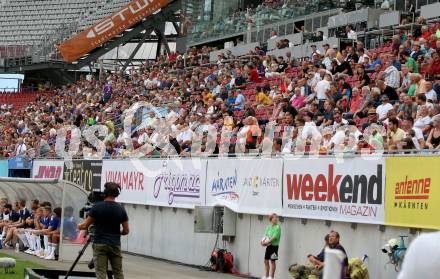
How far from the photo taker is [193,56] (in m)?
35.6

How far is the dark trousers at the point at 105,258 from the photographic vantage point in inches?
419

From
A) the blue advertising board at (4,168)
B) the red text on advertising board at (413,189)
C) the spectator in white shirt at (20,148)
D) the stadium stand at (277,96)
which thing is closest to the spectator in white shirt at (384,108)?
the stadium stand at (277,96)

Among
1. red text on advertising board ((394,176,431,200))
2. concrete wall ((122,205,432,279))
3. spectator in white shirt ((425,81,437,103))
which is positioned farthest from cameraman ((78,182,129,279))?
spectator in white shirt ((425,81,437,103))

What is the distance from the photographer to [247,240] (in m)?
19.4

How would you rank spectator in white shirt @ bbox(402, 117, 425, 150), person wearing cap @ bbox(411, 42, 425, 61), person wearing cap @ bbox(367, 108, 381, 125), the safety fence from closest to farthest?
the safety fence → spectator in white shirt @ bbox(402, 117, 425, 150) → person wearing cap @ bbox(367, 108, 381, 125) → person wearing cap @ bbox(411, 42, 425, 61)

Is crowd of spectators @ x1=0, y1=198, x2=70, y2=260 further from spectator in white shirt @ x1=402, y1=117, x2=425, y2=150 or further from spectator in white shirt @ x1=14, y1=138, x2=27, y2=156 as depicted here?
spectator in white shirt @ x1=402, y1=117, x2=425, y2=150

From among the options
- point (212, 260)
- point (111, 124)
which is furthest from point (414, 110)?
point (111, 124)

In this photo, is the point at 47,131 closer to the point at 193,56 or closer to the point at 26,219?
the point at 193,56

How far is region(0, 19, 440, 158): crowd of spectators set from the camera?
52.2 ft

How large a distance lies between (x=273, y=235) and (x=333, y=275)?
49.3 ft

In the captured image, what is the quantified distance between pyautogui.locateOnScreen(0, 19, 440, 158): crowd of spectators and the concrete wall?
4.59ft

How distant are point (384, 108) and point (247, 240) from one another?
4.45 meters

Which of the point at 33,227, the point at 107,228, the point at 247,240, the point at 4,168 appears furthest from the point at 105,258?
the point at 4,168

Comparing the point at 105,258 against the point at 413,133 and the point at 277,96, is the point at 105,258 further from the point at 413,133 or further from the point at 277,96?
the point at 277,96
